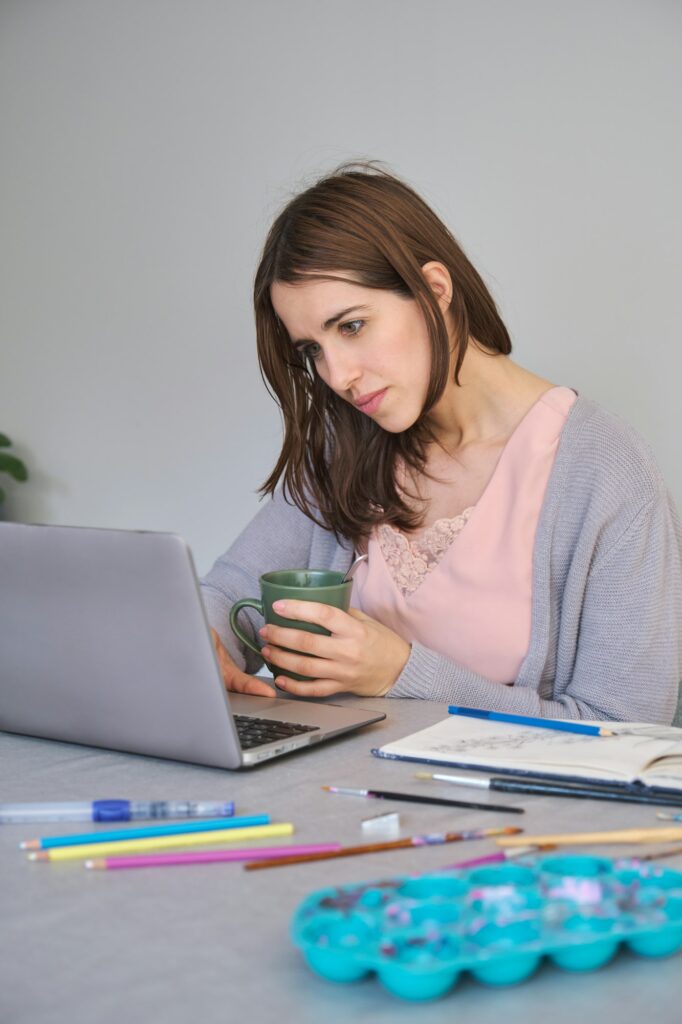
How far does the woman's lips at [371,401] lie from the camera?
1.41 meters

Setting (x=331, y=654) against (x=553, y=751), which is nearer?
(x=553, y=751)

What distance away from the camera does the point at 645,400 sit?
2.14 meters

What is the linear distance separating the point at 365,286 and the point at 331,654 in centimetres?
48

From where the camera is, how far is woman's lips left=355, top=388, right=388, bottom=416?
1.41 meters

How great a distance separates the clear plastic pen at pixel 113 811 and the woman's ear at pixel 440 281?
0.83 meters

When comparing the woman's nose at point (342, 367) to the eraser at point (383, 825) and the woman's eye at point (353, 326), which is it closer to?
the woman's eye at point (353, 326)

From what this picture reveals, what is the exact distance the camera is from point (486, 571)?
1414 mm

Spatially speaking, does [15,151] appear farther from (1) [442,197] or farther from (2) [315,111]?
(1) [442,197]

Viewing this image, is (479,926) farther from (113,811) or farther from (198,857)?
(113,811)

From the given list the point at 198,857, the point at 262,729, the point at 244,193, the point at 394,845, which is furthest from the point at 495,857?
the point at 244,193

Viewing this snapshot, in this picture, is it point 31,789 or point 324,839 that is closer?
point 324,839

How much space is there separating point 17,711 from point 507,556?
67 centimetres

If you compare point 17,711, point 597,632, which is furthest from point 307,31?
point 17,711

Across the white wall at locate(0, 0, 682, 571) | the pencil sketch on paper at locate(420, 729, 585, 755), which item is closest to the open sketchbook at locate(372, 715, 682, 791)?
the pencil sketch on paper at locate(420, 729, 585, 755)
